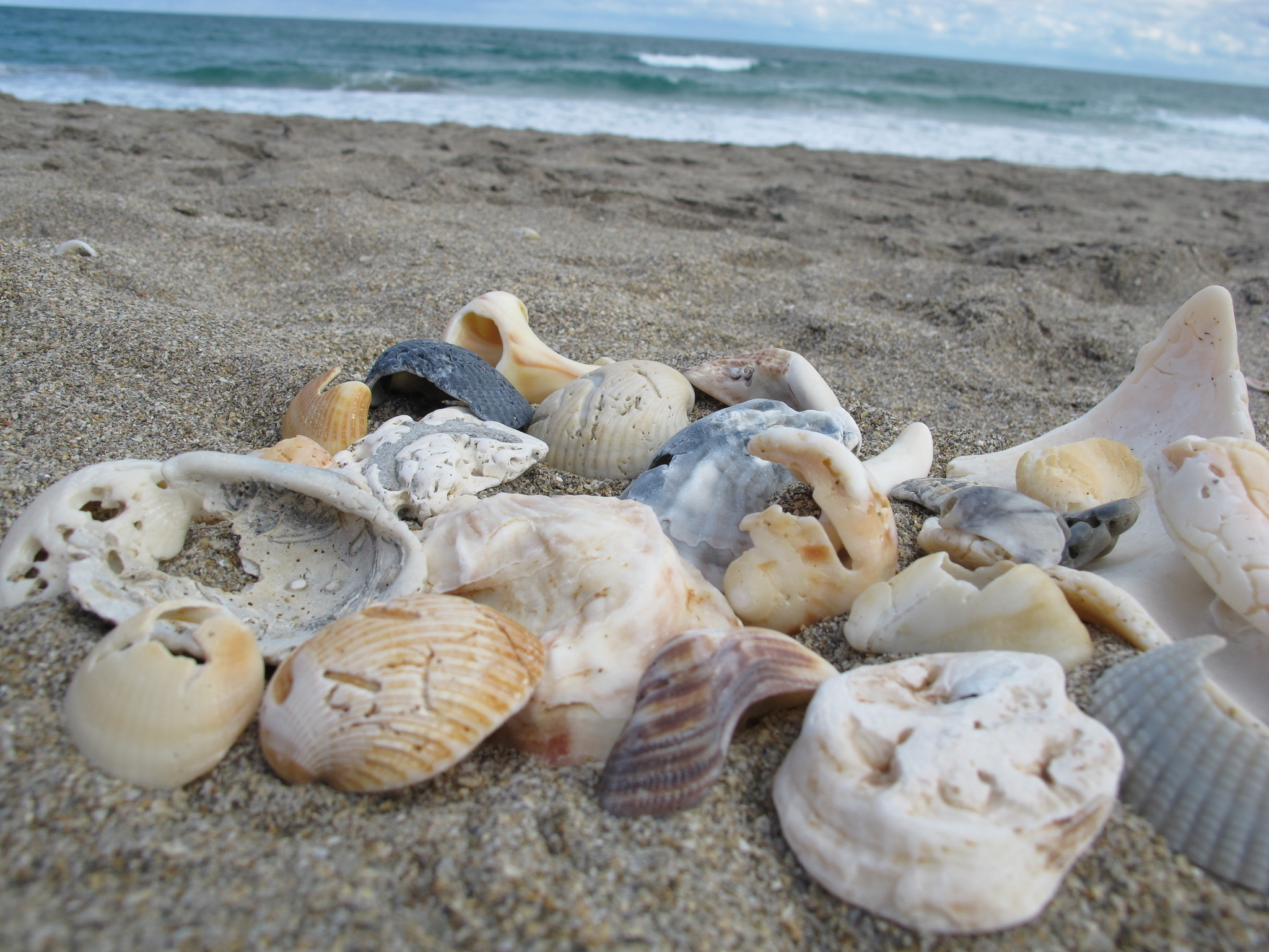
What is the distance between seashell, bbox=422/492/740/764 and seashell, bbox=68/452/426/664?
0.38 ft

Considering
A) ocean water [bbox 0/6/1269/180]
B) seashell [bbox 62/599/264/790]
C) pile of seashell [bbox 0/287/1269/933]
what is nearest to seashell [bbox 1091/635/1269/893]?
pile of seashell [bbox 0/287/1269/933]

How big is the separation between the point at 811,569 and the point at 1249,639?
32.1 inches

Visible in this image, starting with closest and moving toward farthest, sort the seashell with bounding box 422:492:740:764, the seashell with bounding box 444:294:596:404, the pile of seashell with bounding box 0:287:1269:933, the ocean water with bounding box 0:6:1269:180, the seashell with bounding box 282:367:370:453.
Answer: the pile of seashell with bounding box 0:287:1269:933 → the seashell with bounding box 422:492:740:764 → the seashell with bounding box 282:367:370:453 → the seashell with bounding box 444:294:596:404 → the ocean water with bounding box 0:6:1269:180

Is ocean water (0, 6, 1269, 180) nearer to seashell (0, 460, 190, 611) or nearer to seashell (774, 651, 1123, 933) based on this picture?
seashell (0, 460, 190, 611)

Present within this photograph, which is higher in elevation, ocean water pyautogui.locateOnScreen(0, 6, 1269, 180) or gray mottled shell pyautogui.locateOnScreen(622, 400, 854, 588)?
ocean water pyautogui.locateOnScreen(0, 6, 1269, 180)

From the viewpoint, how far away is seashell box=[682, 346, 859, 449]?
2332 mm

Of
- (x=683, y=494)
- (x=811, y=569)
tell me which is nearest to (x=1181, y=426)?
(x=811, y=569)

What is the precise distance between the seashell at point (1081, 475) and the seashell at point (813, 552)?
20.9 inches

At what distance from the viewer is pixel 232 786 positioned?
1.22 metres

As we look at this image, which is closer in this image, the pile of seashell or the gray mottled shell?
the pile of seashell

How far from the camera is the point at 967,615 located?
146cm

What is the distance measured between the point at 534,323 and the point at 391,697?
2.22 m

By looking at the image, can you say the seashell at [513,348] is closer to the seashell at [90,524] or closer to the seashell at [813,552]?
the seashell at [813,552]

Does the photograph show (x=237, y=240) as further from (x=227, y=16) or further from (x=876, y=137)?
(x=227, y=16)
